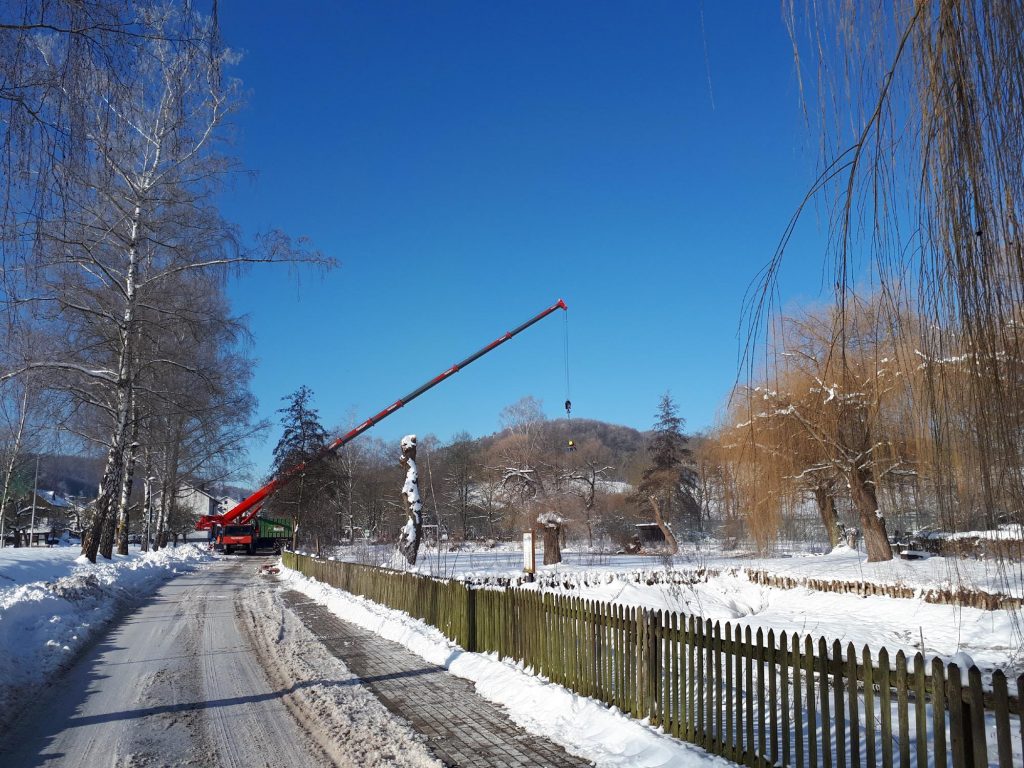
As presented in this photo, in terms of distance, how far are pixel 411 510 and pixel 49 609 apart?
12.7 m

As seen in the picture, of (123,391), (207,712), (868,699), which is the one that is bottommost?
(207,712)

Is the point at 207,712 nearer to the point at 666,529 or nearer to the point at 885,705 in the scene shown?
the point at 885,705

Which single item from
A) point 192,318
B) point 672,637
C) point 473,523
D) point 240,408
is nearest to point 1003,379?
point 672,637

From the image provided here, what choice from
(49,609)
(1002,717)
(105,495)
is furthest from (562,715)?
(105,495)

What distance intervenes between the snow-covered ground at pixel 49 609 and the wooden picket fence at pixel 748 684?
5.14 meters

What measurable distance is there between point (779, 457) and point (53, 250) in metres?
18.1

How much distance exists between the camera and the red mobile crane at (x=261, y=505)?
3294cm

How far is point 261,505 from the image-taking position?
3912 centimetres

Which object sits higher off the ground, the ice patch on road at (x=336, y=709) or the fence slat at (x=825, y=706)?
the fence slat at (x=825, y=706)

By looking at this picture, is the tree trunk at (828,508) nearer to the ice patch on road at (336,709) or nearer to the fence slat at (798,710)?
the ice patch on road at (336,709)

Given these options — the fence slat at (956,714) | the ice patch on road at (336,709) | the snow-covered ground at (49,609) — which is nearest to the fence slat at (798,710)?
the fence slat at (956,714)

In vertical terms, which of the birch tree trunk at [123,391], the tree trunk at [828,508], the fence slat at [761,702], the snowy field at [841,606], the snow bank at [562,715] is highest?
the birch tree trunk at [123,391]

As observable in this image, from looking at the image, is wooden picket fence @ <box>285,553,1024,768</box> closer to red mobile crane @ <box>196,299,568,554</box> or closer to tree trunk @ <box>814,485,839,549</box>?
tree trunk @ <box>814,485,839,549</box>

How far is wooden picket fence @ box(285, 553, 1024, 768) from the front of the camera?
3.50 metres
